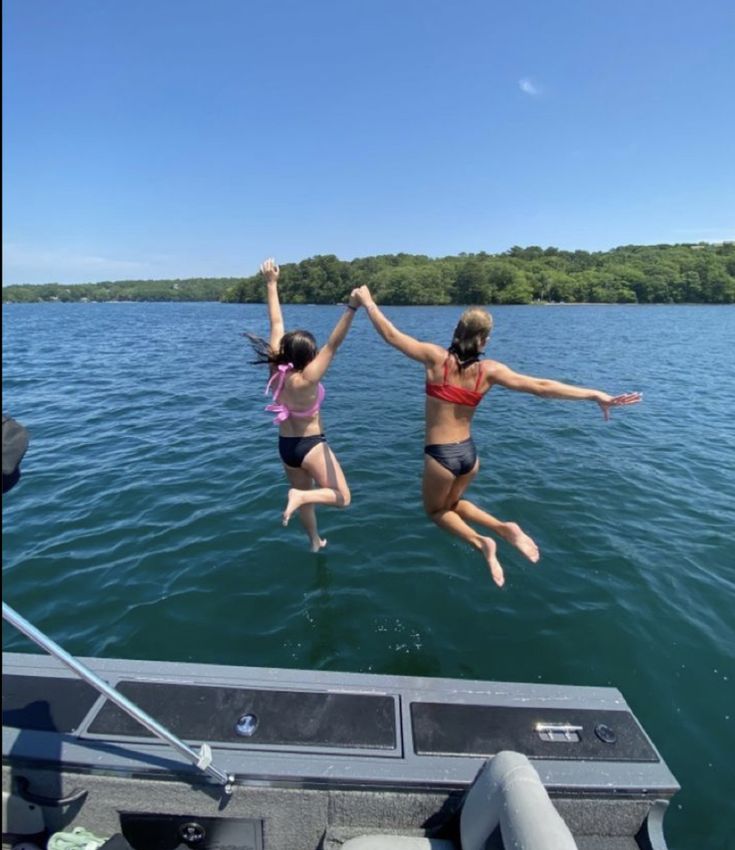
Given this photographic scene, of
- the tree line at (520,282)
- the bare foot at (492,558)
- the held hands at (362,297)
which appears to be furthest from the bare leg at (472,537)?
the tree line at (520,282)

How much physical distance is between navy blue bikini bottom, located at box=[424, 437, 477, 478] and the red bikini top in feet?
1.54

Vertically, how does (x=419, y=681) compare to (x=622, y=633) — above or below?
above

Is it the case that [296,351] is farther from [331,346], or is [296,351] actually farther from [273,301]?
[273,301]

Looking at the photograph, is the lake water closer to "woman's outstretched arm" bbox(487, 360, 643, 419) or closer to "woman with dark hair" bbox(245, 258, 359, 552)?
"woman with dark hair" bbox(245, 258, 359, 552)

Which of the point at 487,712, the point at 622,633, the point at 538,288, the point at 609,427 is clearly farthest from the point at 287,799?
the point at 538,288

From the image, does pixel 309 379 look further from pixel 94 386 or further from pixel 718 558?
pixel 94 386

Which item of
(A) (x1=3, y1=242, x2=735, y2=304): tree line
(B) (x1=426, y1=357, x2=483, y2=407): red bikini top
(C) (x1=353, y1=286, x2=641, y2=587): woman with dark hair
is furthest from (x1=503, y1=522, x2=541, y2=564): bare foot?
(A) (x1=3, y1=242, x2=735, y2=304): tree line

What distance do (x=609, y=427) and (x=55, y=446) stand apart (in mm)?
14933

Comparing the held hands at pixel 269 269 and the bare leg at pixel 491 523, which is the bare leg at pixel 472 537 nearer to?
the bare leg at pixel 491 523

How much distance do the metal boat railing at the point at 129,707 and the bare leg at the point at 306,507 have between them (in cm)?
329

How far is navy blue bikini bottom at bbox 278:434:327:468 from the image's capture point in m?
5.84

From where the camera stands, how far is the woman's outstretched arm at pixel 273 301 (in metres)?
5.64

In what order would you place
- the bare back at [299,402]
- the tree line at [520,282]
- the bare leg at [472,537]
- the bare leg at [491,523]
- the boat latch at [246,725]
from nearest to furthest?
the boat latch at [246,725], the bare leg at [491,523], the bare leg at [472,537], the bare back at [299,402], the tree line at [520,282]

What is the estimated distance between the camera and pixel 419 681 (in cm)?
377
